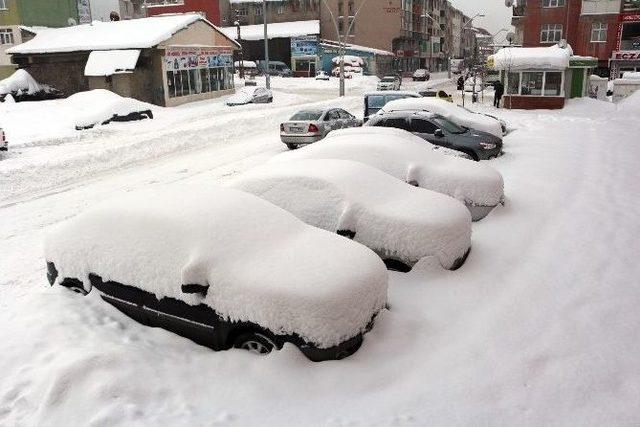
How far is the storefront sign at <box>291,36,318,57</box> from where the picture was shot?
217 ft

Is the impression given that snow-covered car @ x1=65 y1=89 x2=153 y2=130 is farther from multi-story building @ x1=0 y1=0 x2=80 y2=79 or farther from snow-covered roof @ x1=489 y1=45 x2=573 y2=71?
snow-covered roof @ x1=489 y1=45 x2=573 y2=71

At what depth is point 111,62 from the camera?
33.1 metres

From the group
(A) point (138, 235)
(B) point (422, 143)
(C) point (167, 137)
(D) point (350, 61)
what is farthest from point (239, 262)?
(D) point (350, 61)

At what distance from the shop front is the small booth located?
19537 mm

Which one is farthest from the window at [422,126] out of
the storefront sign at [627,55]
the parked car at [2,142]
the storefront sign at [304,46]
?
the storefront sign at [304,46]

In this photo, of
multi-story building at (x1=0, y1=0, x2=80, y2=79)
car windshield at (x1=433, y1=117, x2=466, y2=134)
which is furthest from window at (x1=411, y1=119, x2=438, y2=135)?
multi-story building at (x1=0, y1=0, x2=80, y2=79)

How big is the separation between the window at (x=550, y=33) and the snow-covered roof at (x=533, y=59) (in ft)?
72.0

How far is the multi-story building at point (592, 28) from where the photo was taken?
46.3 m

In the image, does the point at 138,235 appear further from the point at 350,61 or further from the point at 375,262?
the point at 350,61

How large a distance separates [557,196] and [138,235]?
29.2ft

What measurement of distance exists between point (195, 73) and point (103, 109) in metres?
13.8

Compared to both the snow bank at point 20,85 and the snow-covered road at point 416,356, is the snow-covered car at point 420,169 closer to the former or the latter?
the snow-covered road at point 416,356

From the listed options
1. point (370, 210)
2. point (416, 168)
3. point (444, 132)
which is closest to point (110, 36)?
point (444, 132)

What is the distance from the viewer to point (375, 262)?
578cm
